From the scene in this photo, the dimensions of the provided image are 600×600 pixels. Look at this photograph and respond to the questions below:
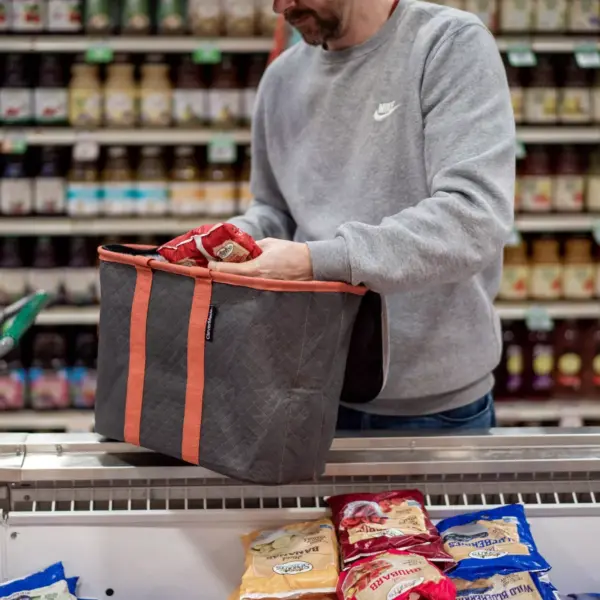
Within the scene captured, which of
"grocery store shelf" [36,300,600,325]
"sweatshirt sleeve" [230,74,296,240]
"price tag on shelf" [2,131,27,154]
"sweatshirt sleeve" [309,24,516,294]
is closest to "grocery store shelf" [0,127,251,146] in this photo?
"price tag on shelf" [2,131,27,154]

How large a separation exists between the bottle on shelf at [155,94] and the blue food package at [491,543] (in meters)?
2.65

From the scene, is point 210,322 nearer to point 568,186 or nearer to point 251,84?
point 251,84

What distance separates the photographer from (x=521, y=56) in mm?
3455

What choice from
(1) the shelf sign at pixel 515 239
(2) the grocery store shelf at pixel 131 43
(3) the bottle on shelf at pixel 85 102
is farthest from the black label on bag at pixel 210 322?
(3) the bottle on shelf at pixel 85 102

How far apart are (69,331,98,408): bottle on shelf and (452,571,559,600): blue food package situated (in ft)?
9.02

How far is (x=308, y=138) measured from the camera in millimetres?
1571

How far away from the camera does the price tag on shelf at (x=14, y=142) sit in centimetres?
351

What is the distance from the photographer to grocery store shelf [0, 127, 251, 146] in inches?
139

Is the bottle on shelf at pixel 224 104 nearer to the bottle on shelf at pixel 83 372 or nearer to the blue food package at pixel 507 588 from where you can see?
the bottle on shelf at pixel 83 372

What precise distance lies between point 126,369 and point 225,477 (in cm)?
22

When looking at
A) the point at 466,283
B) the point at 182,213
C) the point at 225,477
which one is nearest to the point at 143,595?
the point at 225,477

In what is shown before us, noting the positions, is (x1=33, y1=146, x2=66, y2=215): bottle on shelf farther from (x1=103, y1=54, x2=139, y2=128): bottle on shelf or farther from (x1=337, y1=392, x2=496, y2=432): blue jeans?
(x1=337, y1=392, x2=496, y2=432): blue jeans

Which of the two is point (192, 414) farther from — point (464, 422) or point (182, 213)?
point (182, 213)

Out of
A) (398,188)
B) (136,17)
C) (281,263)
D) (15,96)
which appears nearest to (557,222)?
(136,17)
